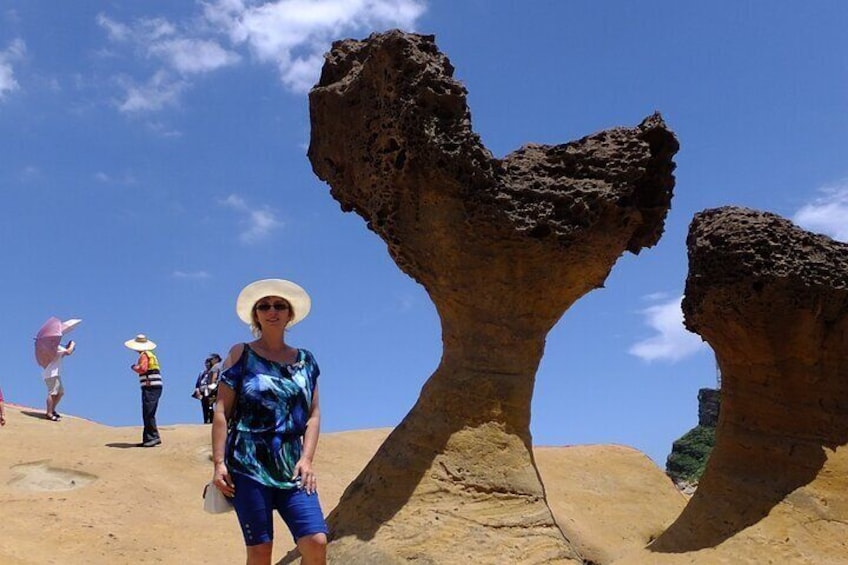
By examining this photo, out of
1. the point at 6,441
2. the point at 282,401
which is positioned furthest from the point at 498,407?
the point at 6,441

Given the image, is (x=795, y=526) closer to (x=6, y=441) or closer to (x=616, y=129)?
(x=616, y=129)

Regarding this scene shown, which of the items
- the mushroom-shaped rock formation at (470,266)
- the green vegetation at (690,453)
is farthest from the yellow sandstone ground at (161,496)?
the green vegetation at (690,453)

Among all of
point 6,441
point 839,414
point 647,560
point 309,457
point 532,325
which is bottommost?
point 647,560

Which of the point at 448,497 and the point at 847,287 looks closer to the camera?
the point at 448,497

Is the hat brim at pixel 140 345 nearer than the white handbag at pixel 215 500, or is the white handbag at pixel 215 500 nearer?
the white handbag at pixel 215 500

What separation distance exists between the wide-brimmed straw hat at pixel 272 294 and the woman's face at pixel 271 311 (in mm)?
16

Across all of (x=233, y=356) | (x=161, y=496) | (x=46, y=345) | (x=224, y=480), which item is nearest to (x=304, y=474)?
(x=224, y=480)

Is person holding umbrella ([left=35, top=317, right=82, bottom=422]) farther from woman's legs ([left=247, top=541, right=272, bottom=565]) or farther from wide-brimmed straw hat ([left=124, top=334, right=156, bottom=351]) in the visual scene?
woman's legs ([left=247, top=541, right=272, bottom=565])

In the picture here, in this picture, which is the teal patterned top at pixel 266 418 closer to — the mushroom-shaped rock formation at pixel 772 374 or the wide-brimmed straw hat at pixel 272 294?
the wide-brimmed straw hat at pixel 272 294

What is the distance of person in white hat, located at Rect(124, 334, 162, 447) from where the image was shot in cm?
888

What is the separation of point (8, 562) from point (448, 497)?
264 centimetres

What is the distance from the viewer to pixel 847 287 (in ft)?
17.9

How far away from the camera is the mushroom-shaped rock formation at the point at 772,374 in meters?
5.21

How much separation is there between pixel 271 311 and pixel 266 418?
15.9 inches
